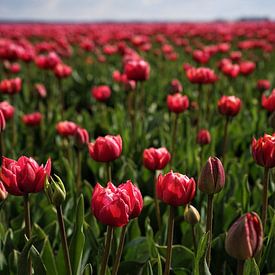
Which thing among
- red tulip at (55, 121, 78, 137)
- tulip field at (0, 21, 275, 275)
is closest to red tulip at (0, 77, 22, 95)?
tulip field at (0, 21, 275, 275)

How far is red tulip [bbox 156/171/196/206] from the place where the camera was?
1262mm

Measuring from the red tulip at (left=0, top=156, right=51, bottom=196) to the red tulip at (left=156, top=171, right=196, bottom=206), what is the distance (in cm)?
34

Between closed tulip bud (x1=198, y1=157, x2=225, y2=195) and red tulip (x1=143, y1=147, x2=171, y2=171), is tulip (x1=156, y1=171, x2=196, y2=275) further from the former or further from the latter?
red tulip (x1=143, y1=147, x2=171, y2=171)

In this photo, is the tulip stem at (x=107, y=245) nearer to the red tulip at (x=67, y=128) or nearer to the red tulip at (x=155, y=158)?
the red tulip at (x=155, y=158)

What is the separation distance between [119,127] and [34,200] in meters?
1.02

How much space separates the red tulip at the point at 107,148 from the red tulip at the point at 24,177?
412 mm

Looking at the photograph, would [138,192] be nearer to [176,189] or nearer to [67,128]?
[176,189]

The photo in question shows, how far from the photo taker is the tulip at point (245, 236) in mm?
981

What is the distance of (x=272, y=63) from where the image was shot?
7430mm

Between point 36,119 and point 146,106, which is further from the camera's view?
point 146,106

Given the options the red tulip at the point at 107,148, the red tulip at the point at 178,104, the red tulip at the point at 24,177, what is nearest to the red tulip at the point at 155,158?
the red tulip at the point at 107,148

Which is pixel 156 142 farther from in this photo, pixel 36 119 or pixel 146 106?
pixel 146 106

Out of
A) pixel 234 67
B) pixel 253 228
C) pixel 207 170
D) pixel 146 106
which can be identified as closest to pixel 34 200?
pixel 207 170

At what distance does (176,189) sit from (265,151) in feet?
1.07
